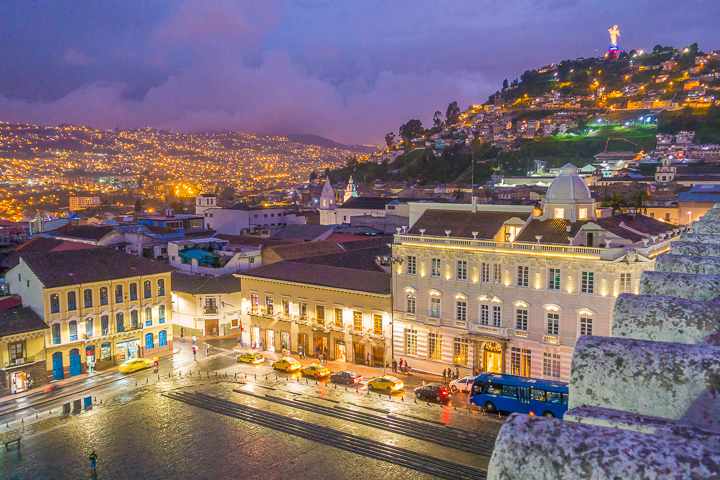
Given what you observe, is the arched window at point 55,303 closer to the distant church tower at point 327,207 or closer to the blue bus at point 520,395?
the blue bus at point 520,395

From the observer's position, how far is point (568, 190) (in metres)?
39.9

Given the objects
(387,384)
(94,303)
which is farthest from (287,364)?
(94,303)

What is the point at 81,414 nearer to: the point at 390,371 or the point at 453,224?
the point at 390,371

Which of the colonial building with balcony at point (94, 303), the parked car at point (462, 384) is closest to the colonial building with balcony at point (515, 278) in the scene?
the parked car at point (462, 384)

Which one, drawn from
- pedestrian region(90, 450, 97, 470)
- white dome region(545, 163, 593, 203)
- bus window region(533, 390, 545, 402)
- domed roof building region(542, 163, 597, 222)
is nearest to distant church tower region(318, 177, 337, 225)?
domed roof building region(542, 163, 597, 222)

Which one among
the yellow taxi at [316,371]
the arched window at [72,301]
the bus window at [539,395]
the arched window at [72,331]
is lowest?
the yellow taxi at [316,371]

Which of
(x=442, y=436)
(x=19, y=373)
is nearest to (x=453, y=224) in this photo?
(x=442, y=436)

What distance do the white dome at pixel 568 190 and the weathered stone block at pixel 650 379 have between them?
1446 inches

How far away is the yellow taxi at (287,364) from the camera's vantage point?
42691 millimetres

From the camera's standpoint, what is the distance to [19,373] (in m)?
39.1

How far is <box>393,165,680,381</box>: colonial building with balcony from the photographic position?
35312 millimetres

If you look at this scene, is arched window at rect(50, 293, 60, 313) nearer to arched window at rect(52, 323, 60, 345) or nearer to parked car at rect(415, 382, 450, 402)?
arched window at rect(52, 323, 60, 345)

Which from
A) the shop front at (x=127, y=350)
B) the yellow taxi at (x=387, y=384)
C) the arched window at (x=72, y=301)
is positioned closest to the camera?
the yellow taxi at (x=387, y=384)

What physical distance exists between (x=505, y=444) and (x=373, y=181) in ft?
623
